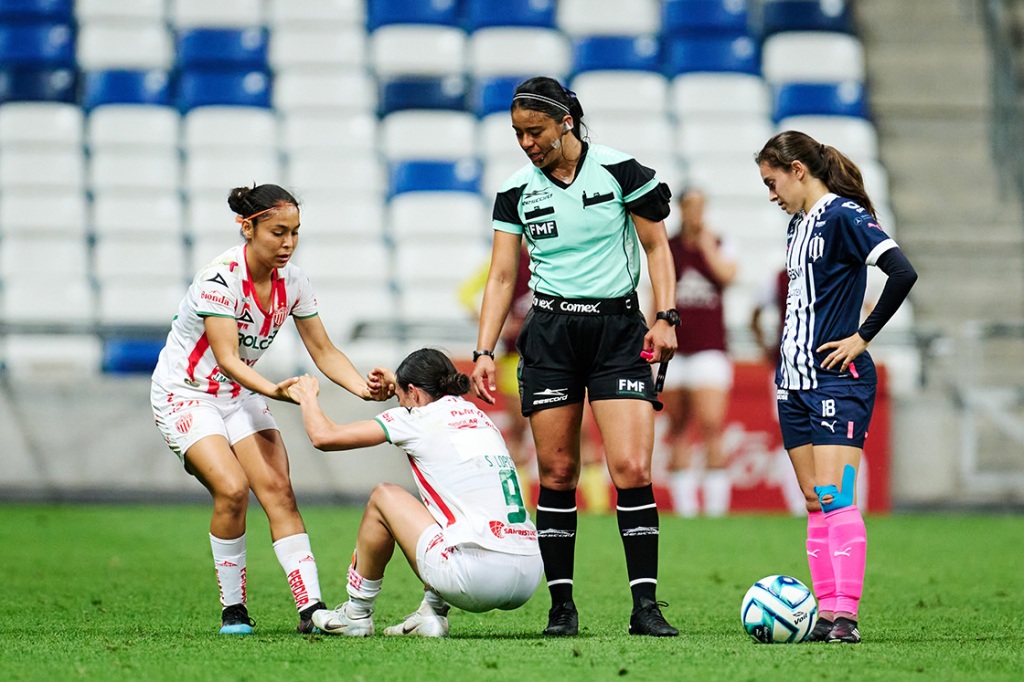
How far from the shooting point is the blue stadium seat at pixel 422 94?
594 inches

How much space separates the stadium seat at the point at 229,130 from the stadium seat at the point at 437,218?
1575 mm

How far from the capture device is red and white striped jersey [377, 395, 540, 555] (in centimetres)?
532

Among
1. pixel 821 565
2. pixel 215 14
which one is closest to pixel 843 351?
pixel 821 565

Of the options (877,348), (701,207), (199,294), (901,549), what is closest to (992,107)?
(877,348)

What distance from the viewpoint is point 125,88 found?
14.9 meters

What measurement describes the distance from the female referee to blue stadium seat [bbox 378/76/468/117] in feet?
31.2

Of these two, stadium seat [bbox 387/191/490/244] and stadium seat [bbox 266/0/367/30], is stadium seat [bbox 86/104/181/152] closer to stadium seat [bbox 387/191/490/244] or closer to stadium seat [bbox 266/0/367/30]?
stadium seat [bbox 266/0/367/30]

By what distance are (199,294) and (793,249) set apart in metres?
2.31

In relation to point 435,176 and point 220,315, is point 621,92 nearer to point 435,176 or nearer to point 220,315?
point 435,176

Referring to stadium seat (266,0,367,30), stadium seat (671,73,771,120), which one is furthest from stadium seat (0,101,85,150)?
stadium seat (671,73,771,120)

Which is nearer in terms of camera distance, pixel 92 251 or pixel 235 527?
pixel 235 527

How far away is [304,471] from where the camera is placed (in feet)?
38.7

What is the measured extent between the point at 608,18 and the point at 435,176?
3.03 meters

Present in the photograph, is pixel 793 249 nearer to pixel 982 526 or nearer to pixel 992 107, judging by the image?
pixel 982 526
